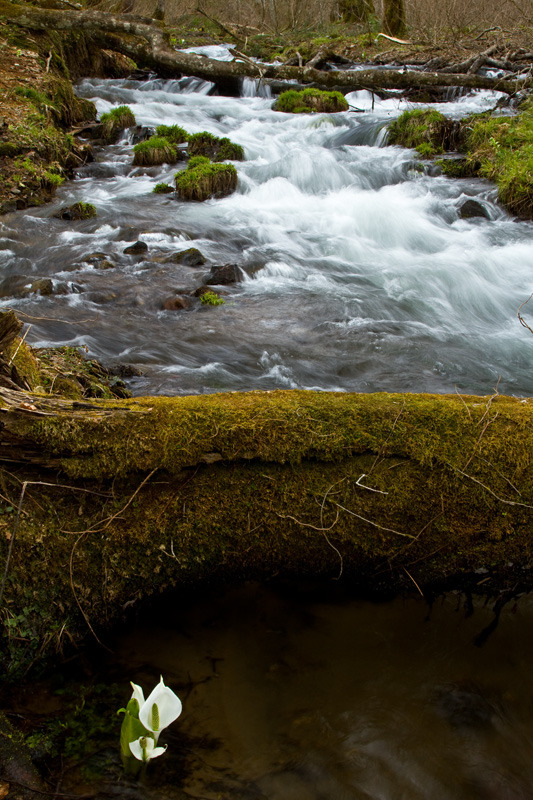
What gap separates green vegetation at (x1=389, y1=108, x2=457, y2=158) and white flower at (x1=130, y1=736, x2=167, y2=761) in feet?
44.1

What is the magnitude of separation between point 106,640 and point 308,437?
130cm

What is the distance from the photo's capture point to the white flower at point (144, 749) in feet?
6.24

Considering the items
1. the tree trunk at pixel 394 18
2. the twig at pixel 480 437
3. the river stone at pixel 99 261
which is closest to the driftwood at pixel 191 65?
the river stone at pixel 99 261

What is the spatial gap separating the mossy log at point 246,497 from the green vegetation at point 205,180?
31.4 ft

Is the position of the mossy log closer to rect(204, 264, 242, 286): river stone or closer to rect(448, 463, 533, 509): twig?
rect(448, 463, 533, 509): twig

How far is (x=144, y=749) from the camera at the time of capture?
A: 1.93 m

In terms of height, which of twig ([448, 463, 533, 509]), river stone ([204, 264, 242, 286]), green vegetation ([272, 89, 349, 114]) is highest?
green vegetation ([272, 89, 349, 114])

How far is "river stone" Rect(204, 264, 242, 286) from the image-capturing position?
8.49 m

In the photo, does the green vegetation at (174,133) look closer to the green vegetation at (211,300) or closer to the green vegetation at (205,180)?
the green vegetation at (205,180)

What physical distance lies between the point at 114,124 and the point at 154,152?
227 centimetres

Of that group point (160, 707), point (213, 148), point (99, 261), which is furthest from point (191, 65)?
point (160, 707)

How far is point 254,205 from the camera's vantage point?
11422 millimetres

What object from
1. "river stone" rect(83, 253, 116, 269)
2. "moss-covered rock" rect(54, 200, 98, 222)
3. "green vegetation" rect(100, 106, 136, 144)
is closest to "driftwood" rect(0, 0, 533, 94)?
"green vegetation" rect(100, 106, 136, 144)

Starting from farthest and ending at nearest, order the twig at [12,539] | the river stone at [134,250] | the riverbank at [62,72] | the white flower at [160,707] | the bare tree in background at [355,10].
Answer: the bare tree in background at [355,10], the riverbank at [62,72], the river stone at [134,250], the twig at [12,539], the white flower at [160,707]
